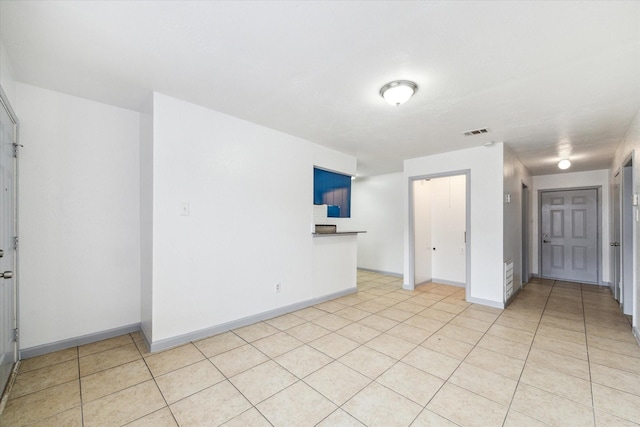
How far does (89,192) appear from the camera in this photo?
9.34 ft

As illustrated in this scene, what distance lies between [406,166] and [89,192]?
482cm

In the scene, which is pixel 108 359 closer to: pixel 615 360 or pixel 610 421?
pixel 610 421

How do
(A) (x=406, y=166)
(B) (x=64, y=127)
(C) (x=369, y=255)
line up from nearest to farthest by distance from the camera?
(B) (x=64, y=127) < (A) (x=406, y=166) < (C) (x=369, y=255)

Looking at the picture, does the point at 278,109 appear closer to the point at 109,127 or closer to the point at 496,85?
the point at 109,127

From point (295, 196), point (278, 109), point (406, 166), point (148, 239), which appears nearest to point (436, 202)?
point (406, 166)

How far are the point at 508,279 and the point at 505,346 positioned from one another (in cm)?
184

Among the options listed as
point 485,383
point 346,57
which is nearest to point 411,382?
point 485,383

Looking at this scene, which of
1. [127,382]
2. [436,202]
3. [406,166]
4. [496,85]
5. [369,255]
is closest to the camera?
[127,382]

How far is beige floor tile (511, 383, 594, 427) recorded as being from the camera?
178cm

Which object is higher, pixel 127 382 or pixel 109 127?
pixel 109 127

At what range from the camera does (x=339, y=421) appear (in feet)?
5.77

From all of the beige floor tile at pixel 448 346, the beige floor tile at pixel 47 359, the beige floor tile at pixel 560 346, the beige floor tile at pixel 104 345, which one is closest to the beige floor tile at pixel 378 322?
the beige floor tile at pixel 448 346

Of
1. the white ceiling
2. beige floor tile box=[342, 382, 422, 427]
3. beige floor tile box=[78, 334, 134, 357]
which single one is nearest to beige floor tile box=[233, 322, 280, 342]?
beige floor tile box=[78, 334, 134, 357]

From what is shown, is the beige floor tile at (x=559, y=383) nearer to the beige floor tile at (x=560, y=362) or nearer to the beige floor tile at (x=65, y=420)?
the beige floor tile at (x=560, y=362)
